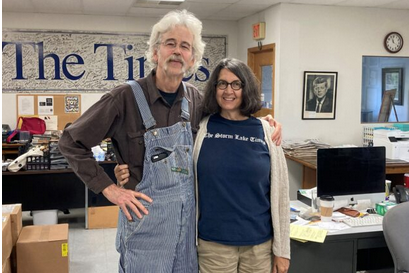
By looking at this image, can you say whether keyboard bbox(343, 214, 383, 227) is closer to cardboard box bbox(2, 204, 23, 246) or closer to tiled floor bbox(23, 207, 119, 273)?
tiled floor bbox(23, 207, 119, 273)

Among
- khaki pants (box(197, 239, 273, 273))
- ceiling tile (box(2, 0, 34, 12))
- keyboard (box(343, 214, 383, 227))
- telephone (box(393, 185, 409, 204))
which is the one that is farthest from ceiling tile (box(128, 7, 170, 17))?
khaki pants (box(197, 239, 273, 273))

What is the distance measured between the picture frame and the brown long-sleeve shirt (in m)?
4.79

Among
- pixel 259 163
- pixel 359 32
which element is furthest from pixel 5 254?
pixel 359 32

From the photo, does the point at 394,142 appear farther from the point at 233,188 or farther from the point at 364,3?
the point at 233,188

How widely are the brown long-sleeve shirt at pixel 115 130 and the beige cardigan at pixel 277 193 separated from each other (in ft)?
0.55

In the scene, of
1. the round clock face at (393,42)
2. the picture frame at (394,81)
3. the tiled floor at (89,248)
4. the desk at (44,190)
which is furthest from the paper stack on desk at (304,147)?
the desk at (44,190)

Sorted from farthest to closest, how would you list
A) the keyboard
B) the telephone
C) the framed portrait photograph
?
the framed portrait photograph → the telephone → the keyboard

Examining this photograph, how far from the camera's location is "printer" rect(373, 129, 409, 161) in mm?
4926

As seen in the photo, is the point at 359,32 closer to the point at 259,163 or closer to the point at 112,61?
the point at 112,61

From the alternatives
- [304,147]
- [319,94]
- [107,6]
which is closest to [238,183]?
[304,147]

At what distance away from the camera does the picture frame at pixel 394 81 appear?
19.2 ft

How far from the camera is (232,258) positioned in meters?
1.83

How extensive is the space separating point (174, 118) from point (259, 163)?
40 centimetres

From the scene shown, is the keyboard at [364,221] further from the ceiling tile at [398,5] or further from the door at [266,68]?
the ceiling tile at [398,5]
